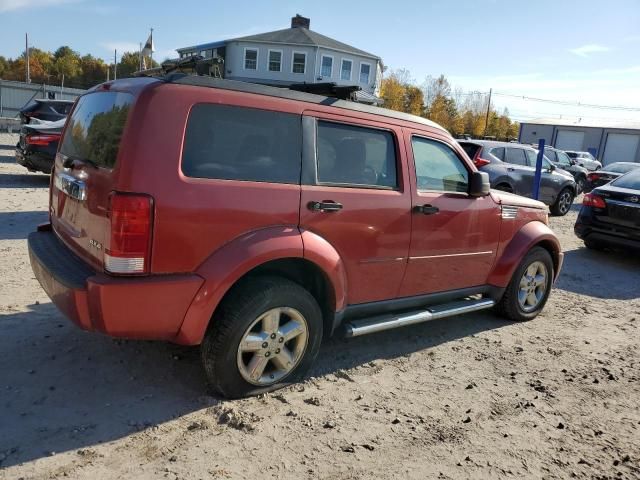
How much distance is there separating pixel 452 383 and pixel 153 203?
2542 mm

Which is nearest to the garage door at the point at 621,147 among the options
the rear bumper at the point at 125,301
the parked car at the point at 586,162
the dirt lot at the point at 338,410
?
the parked car at the point at 586,162

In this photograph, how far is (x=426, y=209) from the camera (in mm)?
4137

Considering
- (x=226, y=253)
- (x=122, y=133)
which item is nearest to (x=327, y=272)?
(x=226, y=253)

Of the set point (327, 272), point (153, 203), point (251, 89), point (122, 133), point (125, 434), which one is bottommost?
point (125, 434)

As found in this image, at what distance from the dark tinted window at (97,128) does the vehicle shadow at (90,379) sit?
145cm

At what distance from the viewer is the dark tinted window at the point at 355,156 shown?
3.62 metres

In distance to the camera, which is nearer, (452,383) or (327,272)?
(327,272)

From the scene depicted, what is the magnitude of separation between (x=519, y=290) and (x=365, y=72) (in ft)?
144

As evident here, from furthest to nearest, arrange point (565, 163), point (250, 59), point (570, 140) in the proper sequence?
point (570, 140) → point (250, 59) → point (565, 163)

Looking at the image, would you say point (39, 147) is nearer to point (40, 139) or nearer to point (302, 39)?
point (40, 139)

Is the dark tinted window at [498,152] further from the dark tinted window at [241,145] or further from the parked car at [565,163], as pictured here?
the dark tinted window at [241,145]

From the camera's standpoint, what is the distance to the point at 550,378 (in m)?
4.16

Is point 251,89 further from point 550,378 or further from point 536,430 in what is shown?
point 550,378

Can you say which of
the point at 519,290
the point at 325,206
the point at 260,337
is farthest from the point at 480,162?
the point at 260,337
